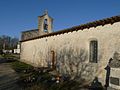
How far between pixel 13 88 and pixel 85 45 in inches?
231

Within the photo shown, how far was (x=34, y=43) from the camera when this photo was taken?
1043 inches

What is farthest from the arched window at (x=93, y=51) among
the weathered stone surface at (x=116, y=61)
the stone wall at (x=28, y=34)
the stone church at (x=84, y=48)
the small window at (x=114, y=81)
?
the stone wall at (x=28, y=34)

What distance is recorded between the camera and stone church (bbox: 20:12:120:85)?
1190 centimetres

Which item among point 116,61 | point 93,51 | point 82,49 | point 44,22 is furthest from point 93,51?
point 44,22

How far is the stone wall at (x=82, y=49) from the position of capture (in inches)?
468

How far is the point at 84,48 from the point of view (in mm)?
14211

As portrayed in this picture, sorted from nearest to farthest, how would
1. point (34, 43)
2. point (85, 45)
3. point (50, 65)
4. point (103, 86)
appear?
point (103, 86) < point (85, 45) < point (50, 65) < point (34, 43)

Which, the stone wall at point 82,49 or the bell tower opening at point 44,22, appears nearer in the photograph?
the stone wall at point 82,49

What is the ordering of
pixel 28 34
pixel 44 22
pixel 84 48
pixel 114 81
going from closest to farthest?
pixel 114 81 < pixel 84 48 < pixel 44 22 < pixel 28 34

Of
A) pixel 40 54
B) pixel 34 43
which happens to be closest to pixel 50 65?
pixel 40 54

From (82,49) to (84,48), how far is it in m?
0.27

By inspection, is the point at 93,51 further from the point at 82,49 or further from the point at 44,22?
the point at 44,22

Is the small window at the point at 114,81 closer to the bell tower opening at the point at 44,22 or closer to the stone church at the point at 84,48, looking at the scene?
the stone church at the point at 84,48

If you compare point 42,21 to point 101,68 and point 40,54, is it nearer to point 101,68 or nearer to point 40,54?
point 40,54
